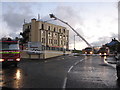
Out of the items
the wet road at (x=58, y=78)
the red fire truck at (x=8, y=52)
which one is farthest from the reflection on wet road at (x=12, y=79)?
the red fire truck at (x=8, y=52)

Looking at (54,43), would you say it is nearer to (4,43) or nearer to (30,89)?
(4,43)

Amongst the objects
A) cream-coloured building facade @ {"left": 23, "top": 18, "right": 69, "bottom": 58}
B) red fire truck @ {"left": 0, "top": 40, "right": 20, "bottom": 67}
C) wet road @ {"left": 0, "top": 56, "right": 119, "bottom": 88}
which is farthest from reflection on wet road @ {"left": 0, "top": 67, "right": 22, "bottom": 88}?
cream-coloured building facade @ {"left": 23, "top": 18, "right": 69, "bottom": 58}

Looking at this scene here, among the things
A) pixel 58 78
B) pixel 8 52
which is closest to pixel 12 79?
pixel 58 78

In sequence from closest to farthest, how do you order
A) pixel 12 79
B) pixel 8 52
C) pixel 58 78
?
1. pixel 12 79
2. pixel 58 78
3. pixel 8 52

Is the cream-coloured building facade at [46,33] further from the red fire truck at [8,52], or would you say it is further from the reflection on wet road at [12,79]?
the reflection on wet road at [12,79]

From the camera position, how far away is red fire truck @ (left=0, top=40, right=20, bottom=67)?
641 inches

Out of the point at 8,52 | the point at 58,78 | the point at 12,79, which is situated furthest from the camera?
the point at 8,52

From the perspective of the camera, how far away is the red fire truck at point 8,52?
53.4 ft

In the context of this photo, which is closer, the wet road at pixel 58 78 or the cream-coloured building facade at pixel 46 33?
the wet road at pixel 58 78

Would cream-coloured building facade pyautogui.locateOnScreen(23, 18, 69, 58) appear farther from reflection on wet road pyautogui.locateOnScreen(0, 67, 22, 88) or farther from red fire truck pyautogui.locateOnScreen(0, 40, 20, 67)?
reflection on wet road pyautogui.locateOnScreen(0, 67, 22, 88)

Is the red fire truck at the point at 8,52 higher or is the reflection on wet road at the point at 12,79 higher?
the red fire truck at the point at 8,52

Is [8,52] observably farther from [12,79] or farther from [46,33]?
[46,33]

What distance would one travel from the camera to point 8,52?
1647cm

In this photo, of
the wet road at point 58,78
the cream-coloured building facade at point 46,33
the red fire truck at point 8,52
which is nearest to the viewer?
the wet road at point 58,78
